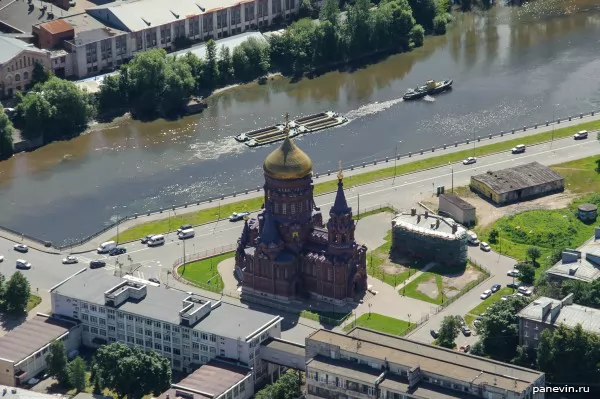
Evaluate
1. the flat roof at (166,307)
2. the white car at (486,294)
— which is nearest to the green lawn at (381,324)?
the white car at (486,294)

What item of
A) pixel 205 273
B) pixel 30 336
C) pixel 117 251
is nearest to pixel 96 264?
pixel 117 251

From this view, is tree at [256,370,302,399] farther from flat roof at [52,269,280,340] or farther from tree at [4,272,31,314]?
tree at [4,272,31,314]

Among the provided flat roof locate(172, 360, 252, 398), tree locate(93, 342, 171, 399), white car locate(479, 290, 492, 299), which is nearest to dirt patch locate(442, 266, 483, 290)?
white car locate(479, 290, 492, 299)

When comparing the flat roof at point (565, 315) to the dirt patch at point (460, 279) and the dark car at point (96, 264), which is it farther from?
the dark car at point (96, 264)

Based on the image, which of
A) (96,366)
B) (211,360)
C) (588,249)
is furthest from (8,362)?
(588,249)

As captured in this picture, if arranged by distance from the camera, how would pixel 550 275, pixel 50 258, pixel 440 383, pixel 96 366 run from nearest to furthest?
pixel 440 383 < pixel 96 366 < pixel 550 275 < pixel 50 258

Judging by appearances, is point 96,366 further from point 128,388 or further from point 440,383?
point 440,383
